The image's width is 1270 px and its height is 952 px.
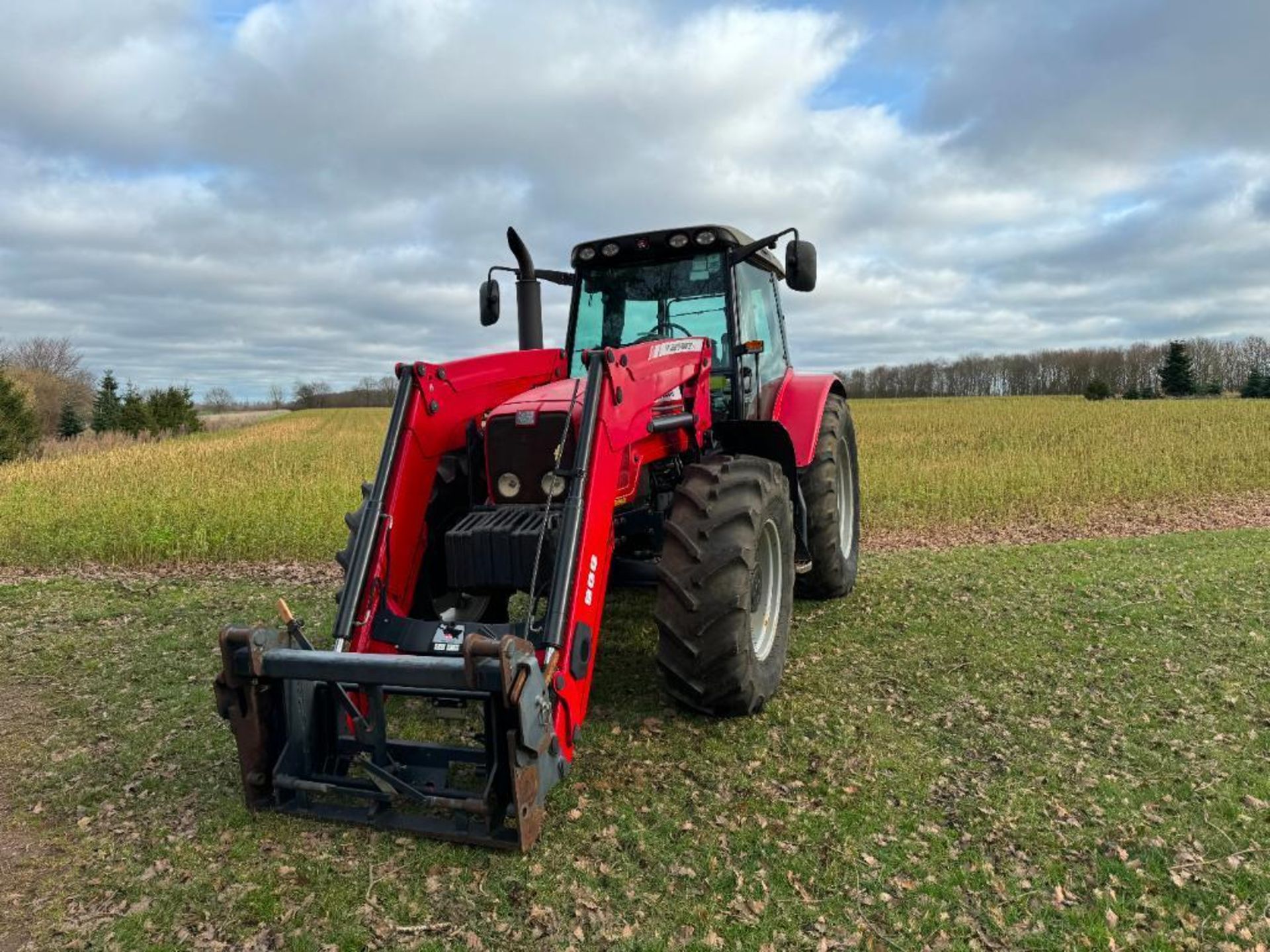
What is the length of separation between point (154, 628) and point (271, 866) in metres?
3.97

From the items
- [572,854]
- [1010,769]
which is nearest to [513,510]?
[572,854]

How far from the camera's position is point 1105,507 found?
11969mm

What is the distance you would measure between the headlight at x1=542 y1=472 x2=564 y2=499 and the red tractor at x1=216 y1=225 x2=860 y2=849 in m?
0.01

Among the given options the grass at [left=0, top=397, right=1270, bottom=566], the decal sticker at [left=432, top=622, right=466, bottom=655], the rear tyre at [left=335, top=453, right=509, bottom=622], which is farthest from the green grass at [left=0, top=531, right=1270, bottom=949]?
the grass at [left=0, top=397, right=1270, bottom=566]

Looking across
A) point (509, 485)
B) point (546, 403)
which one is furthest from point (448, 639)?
point (546, 403)

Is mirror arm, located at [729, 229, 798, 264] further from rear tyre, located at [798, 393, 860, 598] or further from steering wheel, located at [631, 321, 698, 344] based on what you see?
rear tyre, located at [798, 393, 860, 598]

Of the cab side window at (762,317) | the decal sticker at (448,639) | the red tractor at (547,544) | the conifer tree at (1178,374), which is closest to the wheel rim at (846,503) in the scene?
the red tractor at (547,544)

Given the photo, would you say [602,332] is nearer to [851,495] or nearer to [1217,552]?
[851,495]

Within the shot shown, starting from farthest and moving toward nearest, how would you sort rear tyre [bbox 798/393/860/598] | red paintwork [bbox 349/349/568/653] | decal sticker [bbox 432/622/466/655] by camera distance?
rear tyre [bbox 798/393/860/598], red paintwork [bbox 349/349/568/653], decal sticker [bbox 432/622/466/655]

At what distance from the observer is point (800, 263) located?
17.0 feet

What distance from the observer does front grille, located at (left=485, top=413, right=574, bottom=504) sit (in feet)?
13.8

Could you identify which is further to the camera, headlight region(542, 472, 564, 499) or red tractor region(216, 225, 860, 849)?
headlight region(542, 472, 564, 499)

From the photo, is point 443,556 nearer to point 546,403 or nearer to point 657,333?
point 546,403

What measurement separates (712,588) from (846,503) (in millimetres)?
3559
